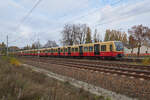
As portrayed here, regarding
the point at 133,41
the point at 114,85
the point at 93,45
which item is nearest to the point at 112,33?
Result: the point at 133,41

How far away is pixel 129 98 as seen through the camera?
16.1 ft

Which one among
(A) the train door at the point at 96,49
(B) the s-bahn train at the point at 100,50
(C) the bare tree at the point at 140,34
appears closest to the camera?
(B) the s-bahn train at the point at 100,50

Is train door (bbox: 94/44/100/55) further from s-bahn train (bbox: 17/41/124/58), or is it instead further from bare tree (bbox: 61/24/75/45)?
bare tree (bbox: 61/24/75/45)

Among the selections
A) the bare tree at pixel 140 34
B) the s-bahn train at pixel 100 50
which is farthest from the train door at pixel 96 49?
the bare tree at pixel 140 34

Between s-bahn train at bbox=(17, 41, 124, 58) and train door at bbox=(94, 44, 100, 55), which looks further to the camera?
train door at bbox=(94, 44, 100, 55)

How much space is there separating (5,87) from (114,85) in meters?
5.04

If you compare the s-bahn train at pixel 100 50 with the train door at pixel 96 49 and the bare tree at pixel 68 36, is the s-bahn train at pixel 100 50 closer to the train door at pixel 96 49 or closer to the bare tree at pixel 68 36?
the train door at pixel 96 49

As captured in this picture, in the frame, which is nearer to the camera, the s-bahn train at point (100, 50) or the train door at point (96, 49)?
the s-bahn train at point (100, 50)

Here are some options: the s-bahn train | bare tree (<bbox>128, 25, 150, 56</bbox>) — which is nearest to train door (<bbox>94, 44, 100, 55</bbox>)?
the s-bahn train

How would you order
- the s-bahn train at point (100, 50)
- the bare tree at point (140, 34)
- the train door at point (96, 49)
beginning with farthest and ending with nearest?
the bare tree at point (140, 34)
the train door at point (96, 49)
the s-bahn train at point (100, 50)

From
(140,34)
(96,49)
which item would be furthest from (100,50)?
(140,34)

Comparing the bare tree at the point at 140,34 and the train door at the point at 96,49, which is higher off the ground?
the bare tree at the point at 140,34

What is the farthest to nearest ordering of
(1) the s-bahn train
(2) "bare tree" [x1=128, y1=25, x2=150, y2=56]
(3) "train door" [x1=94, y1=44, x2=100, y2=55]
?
→ 1. (2) "bare tree" [x1=128, y1=25, x2=150, y2=56]
2. (3) "train door" [x1=94, y1=44, x2=100, y2=55]
3. (1) the s-bahn train

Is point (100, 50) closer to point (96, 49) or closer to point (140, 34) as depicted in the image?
point (96, 49)
